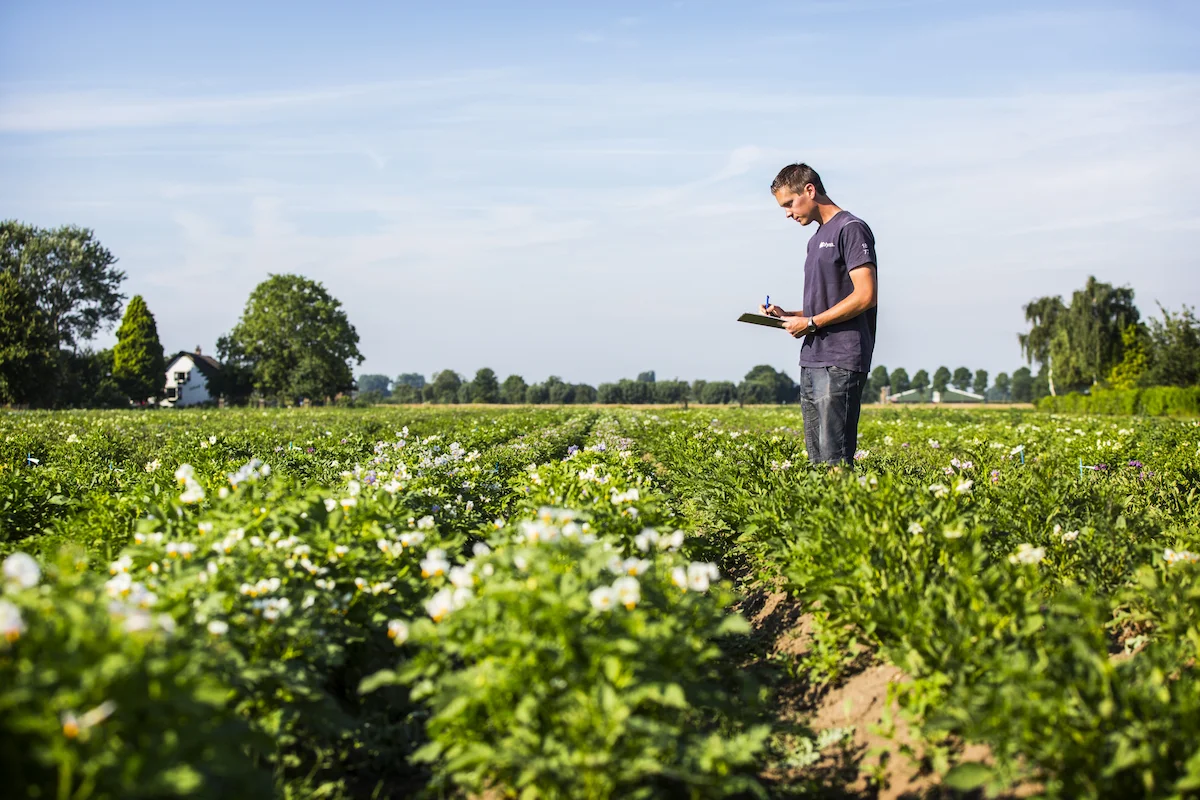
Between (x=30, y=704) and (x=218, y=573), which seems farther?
(x=218, y=573)

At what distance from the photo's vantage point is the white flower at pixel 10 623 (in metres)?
1.83

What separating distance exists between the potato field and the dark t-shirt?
3.96ft

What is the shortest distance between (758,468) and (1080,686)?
4.77m

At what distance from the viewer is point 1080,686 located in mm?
2496

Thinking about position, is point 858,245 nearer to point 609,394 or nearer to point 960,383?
point 609,394

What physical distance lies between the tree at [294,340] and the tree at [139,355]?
6.28 m

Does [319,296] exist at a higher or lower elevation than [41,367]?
higher

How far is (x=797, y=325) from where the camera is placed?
6.09 meters

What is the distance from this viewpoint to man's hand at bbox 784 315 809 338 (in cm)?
605

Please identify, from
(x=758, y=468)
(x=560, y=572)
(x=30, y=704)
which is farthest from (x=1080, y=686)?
(x=758, y=468)

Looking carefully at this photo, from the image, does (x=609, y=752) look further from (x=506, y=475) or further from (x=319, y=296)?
(x=319, y=296)

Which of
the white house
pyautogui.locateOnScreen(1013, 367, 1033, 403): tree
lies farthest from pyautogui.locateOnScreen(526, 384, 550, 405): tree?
pyautogui.locateOnScreen(1013, 367, 1033, 403): tree

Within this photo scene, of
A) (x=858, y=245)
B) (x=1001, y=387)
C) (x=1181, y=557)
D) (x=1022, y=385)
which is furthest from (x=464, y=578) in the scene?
(x=1001, y=387)

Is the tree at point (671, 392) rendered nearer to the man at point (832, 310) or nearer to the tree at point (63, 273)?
the tree at point (63, 273)
